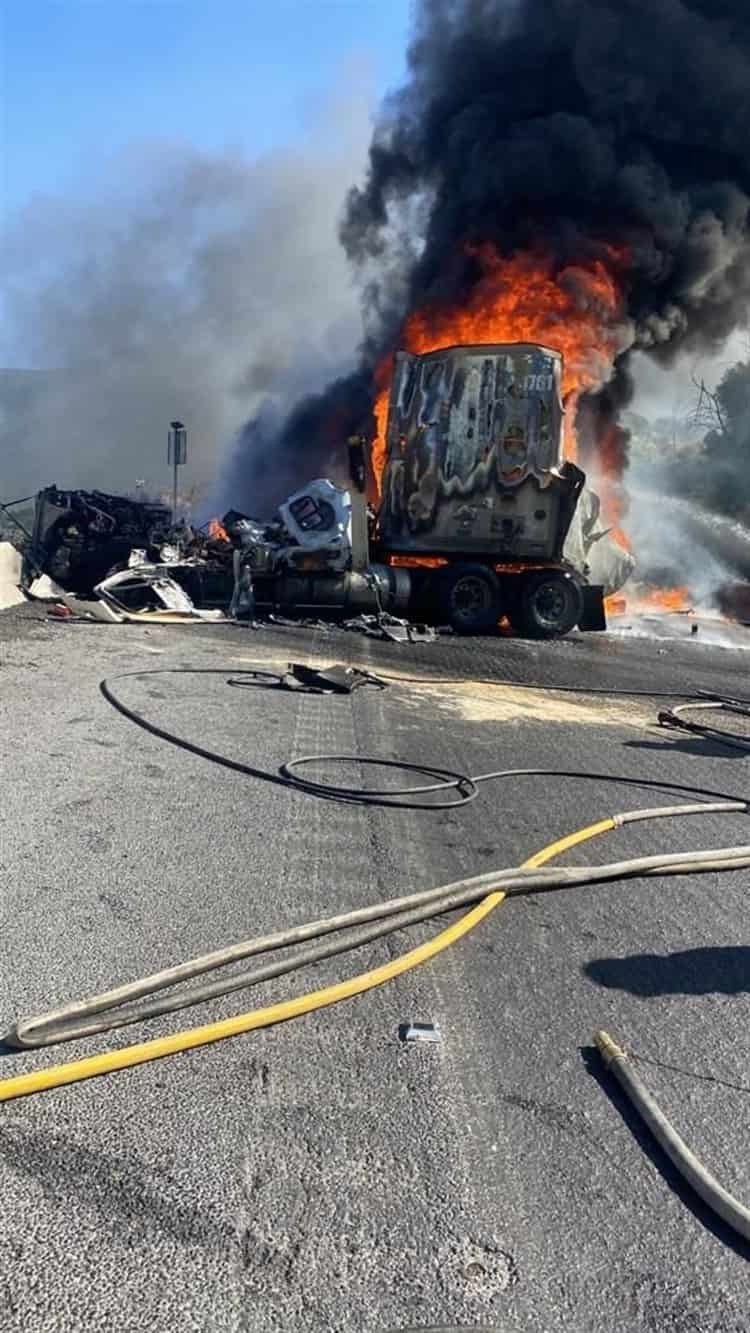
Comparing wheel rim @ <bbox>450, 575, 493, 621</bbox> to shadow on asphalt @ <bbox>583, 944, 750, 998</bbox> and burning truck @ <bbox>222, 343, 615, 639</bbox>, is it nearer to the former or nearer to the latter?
burning truck @ <bbox>222, 343, 615, 639</bbox>

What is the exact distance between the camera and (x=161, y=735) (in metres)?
6.90

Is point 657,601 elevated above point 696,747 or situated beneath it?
elevated above

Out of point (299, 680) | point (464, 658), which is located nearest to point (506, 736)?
point (299, 680)

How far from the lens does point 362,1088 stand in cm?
283

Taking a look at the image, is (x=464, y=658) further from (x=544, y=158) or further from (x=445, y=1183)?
(x=544, y=158)

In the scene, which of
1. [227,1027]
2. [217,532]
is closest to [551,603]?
[217,532]

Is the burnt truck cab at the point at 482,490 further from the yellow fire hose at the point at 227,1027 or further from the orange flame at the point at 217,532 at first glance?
the yellow fire hose at the point at 227,1027

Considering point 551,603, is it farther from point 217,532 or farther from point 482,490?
point 217,532

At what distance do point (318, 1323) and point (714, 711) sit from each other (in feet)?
27.6

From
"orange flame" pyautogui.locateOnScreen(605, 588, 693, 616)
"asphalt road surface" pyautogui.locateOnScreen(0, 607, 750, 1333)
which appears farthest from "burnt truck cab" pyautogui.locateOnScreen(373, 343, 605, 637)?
"asphalt road surface" pyautogui.locateOnScreen(0, 607, 750, 1333)

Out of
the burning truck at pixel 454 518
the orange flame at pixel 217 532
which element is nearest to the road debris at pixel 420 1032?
the burning truck at pixel 454 518

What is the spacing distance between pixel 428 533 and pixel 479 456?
1374 mm

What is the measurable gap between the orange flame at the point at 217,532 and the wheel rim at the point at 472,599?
12.1ft

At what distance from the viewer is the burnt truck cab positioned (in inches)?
585
